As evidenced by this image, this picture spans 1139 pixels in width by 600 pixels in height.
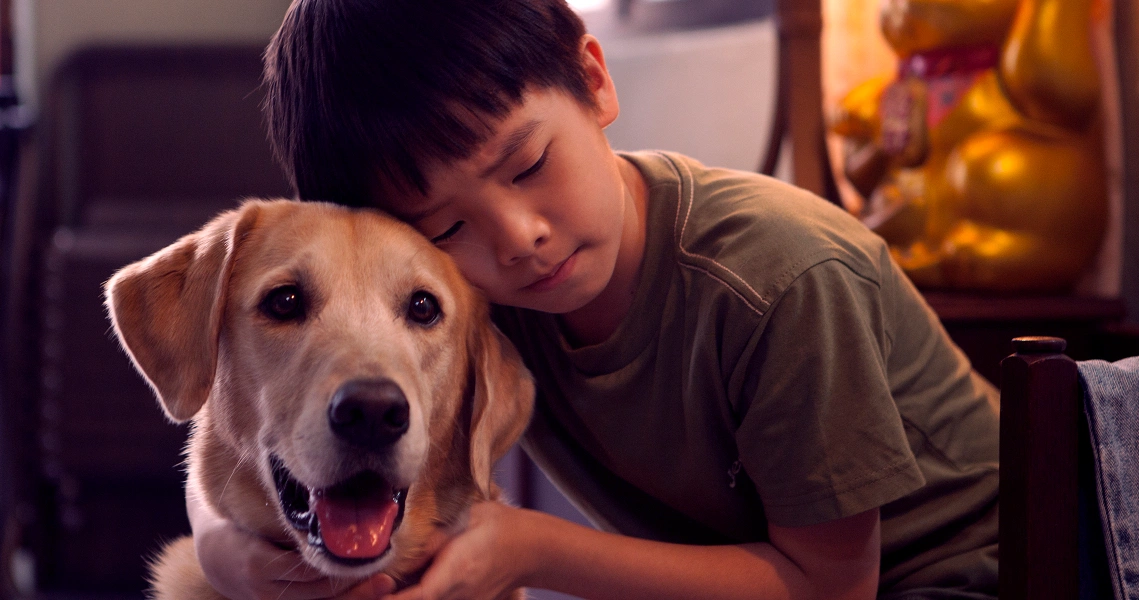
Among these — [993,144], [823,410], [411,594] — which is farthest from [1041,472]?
[993,144]

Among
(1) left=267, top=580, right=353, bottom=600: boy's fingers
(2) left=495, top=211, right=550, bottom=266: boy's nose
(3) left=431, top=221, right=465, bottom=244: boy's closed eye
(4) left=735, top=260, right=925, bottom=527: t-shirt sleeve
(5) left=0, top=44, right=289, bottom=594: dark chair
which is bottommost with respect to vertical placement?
(5) left=0, top=44, right=289, bottom=594: dark chair

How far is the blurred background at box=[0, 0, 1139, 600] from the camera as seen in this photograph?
337 cm

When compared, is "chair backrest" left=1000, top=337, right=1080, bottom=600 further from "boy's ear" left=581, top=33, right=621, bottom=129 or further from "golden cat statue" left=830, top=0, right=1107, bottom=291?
"golden cat statue" left=830, top=0, right=1107, bottom=291

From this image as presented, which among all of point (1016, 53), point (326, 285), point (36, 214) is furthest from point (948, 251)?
point (36, 214)

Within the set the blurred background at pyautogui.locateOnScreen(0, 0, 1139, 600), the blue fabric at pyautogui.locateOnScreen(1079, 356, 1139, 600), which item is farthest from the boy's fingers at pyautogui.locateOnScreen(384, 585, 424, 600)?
the blurred background at pyautogui.locateOnScreen(0, 0, 1139, 600)

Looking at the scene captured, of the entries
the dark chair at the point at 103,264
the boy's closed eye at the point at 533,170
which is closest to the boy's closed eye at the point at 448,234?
the boy's closed eye at the point at 533,170

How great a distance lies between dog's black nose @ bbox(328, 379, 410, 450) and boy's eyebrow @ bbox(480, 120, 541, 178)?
334 mm

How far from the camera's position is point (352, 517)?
117 centimetres

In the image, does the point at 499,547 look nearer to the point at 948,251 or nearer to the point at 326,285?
the point at 326,285

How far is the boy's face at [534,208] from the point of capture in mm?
1248

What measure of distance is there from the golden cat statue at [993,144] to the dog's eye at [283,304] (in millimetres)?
1489

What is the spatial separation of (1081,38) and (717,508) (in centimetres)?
139

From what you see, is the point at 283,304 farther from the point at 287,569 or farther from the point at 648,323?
the point at 648,323

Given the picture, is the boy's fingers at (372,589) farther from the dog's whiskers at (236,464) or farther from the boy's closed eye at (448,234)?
the boy's closed eye at (448,234)
